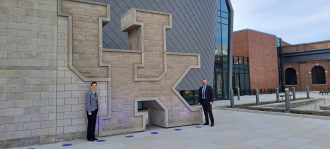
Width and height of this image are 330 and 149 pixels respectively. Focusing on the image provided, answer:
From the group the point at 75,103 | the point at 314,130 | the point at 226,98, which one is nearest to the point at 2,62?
the point at 75,103

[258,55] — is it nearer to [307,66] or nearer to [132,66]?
[307,66]

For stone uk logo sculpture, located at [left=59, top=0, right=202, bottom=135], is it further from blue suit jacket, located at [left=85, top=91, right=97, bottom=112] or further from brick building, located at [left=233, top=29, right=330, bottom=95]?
brick building, located at [left=233, top=29, right=330, bottom=95]

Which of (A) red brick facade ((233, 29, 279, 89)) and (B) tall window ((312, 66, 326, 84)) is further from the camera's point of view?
(B) tall window ((312, 66, 326, 84))

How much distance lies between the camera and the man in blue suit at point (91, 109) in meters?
7.25

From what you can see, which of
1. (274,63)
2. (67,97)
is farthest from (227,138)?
(274,63)

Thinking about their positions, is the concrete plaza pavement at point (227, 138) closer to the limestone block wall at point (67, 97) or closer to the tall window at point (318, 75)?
the limestone block wall at point (67, 97)

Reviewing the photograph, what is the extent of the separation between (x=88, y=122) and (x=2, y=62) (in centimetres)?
282

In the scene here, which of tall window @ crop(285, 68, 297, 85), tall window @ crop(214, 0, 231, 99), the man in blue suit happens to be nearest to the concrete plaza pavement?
the man in blue suit

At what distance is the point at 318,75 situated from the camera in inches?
1597

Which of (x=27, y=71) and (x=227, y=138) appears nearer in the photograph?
(x=27, y=71)

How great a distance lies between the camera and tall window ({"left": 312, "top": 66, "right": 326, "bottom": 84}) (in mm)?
40000

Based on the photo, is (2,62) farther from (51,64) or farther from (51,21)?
(51,21)

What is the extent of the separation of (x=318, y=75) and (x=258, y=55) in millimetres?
12960

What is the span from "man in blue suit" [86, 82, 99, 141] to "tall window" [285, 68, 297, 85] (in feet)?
144
